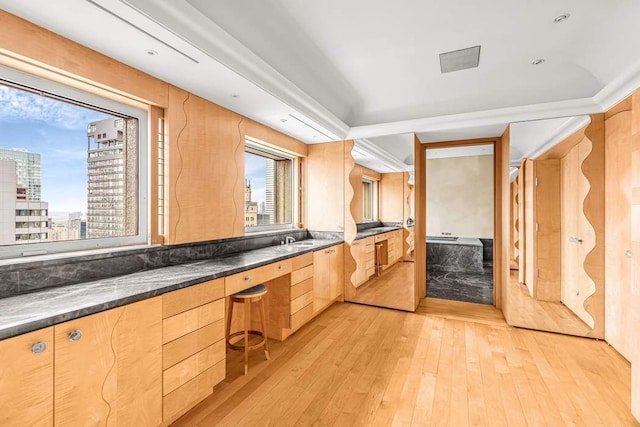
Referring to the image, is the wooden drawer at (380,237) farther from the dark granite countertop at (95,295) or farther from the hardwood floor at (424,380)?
the dark granite countertop at (95,295)

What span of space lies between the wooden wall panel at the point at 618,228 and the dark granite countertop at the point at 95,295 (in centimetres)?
320

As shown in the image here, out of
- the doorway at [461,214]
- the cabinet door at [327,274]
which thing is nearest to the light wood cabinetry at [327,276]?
the cabinet door at [327,274]

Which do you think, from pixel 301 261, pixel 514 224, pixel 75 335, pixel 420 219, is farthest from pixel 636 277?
pixel 75 335

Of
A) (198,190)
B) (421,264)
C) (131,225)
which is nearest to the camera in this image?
(131,225)

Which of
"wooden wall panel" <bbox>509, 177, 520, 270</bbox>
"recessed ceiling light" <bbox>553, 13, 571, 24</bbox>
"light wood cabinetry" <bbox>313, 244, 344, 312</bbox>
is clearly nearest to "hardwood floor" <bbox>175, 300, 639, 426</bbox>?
"light wood cabinetry" <bbox>313, 244, 344, 312</bbox>

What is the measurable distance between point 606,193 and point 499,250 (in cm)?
125

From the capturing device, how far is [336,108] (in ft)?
11.3

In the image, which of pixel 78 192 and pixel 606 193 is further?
pixel 606 193

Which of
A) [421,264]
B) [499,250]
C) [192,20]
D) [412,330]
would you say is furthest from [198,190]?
[499,250]

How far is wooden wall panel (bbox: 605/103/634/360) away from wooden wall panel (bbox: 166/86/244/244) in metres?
3.48

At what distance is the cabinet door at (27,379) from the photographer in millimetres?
1032

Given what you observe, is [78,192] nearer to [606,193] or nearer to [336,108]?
[336,108]

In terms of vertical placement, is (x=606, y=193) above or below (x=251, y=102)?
below

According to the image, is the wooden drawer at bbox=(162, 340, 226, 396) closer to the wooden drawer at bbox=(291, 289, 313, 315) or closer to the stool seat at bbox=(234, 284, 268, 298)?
the stool seat at bbox=(234, 284, 268, 298)
